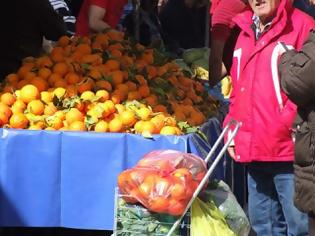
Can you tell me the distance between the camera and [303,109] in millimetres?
3695

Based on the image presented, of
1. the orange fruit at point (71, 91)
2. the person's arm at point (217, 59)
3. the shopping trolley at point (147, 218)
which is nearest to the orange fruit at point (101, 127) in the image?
the orange fruit at point (71, 91)

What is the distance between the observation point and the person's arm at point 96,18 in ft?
17.0

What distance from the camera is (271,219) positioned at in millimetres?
4344

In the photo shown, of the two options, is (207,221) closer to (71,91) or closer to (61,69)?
(71,91)

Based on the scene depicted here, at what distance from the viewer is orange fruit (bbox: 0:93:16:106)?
4352 millimetres

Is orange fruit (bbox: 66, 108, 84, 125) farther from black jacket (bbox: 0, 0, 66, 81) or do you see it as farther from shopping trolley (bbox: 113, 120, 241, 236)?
black jacket (bbox: 0, 0, 66, 81)

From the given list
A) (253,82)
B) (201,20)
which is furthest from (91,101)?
(201,20)

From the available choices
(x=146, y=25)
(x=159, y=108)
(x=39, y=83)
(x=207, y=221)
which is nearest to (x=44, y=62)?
(x=39, y=83)

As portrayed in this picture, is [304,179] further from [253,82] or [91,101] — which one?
[91,101]

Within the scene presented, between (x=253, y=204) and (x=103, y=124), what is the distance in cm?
100

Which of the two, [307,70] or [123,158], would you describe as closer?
[307,70]

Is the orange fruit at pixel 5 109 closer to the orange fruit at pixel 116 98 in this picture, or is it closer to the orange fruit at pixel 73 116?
the orange fruit at pixel 73 116

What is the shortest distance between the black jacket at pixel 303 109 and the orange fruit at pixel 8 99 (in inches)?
62.4

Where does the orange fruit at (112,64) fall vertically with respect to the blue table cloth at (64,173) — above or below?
above
